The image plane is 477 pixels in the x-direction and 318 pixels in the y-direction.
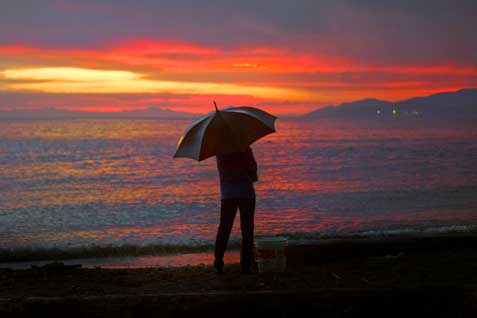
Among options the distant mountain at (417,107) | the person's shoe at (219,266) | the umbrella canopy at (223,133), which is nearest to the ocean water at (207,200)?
the person's shoe at (219,266)

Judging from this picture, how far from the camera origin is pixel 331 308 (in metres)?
4.93

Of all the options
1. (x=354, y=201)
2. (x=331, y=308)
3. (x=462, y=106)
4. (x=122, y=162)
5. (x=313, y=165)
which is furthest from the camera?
(x=462, y=106)

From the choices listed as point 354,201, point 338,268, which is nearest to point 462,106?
point 354,201

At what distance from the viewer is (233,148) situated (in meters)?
6.32

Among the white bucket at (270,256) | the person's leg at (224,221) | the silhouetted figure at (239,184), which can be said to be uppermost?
the silhouetted figure at (239,184)

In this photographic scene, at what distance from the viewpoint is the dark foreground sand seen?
4984 millimetres

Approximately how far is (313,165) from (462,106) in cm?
17130

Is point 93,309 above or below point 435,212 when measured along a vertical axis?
above

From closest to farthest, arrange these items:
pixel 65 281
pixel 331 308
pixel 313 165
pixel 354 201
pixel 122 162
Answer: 1. pixel 331 308
2. pixel 65 281
3. pixel 354 201
4. pixel 313 165
5. pixel 122 162

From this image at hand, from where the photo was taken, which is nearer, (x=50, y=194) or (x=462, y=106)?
(x=50, y=194)

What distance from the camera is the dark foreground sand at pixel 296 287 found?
4.98 m

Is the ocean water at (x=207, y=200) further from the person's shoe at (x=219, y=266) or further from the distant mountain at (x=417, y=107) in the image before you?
the distant mountain at (x=417, y=107)

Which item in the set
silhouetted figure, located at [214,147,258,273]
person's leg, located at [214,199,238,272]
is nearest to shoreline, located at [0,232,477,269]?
person's leg, located at [214,199,238,272]

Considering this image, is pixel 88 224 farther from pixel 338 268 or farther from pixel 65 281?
pixel 338 268
